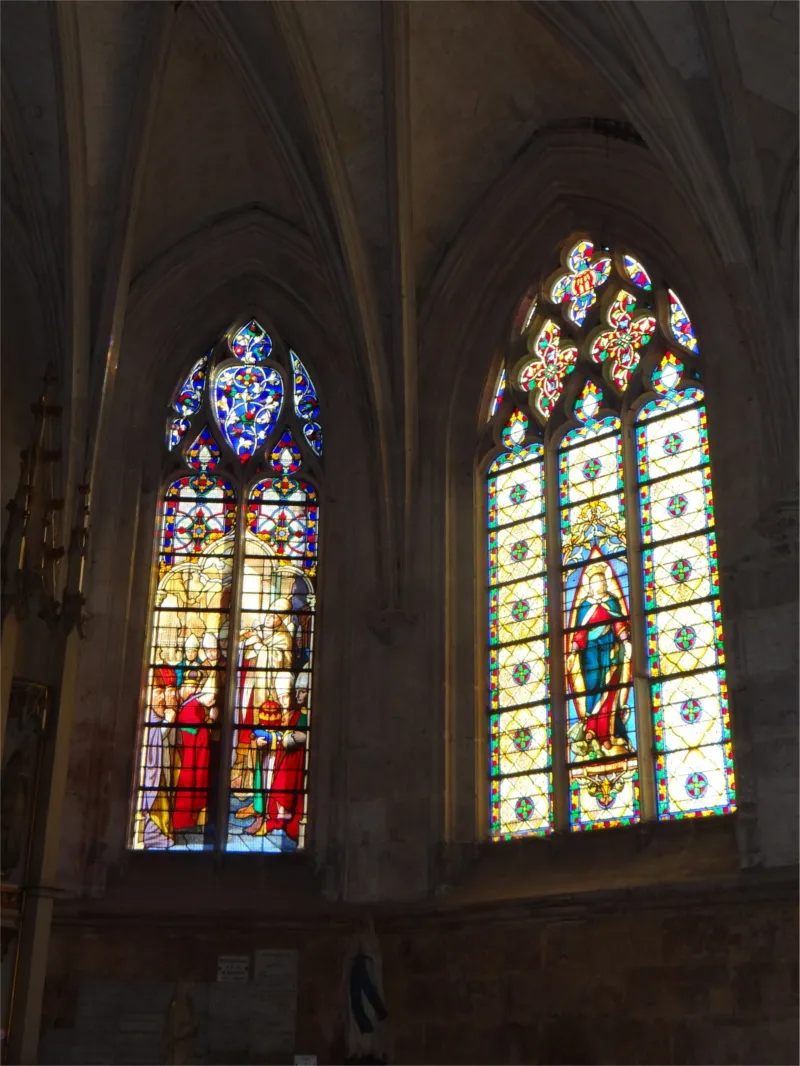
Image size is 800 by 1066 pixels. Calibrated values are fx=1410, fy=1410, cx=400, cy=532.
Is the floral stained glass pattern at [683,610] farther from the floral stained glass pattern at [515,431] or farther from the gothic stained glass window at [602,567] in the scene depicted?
the floral stained glass pattern at [515,431]

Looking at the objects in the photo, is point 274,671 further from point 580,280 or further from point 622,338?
point 580,280

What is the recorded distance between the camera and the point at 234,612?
12.1 m

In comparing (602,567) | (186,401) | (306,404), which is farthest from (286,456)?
(602,567)

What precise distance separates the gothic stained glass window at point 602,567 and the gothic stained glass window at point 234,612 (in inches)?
68.4

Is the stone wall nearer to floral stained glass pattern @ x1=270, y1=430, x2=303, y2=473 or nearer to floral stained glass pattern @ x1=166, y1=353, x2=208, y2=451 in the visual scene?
floral stained glass pattern @ x1=270, y1=430, x2=303, y2=473

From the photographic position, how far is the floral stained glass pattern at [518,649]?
10742mm

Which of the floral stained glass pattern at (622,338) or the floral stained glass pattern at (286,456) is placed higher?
the floral stained glass pattern at (622,338)

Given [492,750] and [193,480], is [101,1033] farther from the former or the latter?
[193,480]

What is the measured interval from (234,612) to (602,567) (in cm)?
323

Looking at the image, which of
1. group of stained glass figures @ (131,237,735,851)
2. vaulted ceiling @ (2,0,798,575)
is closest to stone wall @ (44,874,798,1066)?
A: group of stained glass figures @ (131,237,735,851)

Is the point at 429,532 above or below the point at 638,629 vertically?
above

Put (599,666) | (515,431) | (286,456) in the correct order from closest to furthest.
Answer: (599,666)
(515,431)
(286,456)

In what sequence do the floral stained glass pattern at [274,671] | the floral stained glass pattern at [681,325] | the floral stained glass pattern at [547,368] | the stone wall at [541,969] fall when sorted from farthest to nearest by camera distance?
1. the floral stained glass pattern at [547,368]
2. the floral stained glass pattern at [274,671]
3. the floral stained glass pattern at [681,325]
4. the stone wall at [541,969]

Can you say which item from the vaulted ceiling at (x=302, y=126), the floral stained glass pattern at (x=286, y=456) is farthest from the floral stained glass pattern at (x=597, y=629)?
the floral stained glass pattern at (x=286, y=456)
